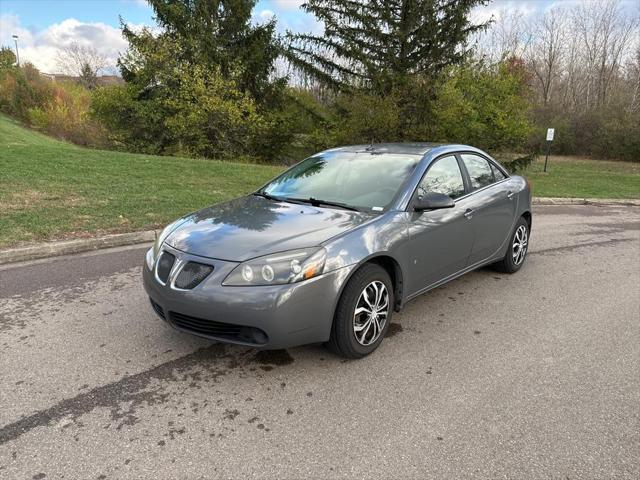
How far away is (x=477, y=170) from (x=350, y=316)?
2.58m

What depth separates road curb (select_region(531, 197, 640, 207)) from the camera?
12.8 meters

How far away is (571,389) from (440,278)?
1420 millimetres

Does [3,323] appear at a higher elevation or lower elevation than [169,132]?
lower

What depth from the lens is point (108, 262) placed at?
576cm

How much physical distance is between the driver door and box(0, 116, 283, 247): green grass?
4.64 meters

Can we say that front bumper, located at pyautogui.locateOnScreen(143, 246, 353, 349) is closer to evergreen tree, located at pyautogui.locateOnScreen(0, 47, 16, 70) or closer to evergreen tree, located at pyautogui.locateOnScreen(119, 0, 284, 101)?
evergreen tree, located at pyautogui.locateOnScreen(119, 0, 284, 101)

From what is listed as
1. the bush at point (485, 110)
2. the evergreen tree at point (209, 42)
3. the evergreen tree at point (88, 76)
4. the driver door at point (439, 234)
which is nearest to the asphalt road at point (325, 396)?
the driver door at point (439, 234)

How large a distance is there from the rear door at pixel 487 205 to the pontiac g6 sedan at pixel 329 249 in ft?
0.07

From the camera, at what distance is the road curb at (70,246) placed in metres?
5.76

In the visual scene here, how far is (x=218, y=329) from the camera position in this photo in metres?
3.12

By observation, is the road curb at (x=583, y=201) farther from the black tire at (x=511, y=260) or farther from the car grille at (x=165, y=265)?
the car grille at (x=165, y=265)

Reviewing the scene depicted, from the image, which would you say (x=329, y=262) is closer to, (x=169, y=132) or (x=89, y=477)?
(x=89, y=477)

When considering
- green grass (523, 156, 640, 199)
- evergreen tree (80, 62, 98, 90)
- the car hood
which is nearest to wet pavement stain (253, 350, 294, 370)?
the car hood

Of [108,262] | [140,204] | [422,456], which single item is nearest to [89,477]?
[422,456]
